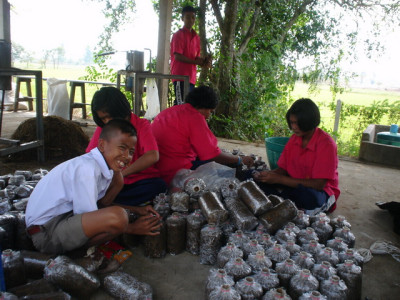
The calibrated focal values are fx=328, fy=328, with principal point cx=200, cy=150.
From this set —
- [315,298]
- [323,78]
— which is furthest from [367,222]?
[323,78]

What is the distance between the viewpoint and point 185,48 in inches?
209

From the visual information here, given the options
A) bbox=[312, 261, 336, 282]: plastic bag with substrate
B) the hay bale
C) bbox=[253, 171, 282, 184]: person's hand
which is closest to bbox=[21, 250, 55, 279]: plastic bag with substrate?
bbox=[312, 261, 336, 282]: plastic bag with substrate

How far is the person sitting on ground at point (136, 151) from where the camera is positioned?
2.59 metres

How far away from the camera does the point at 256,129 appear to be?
293 inches

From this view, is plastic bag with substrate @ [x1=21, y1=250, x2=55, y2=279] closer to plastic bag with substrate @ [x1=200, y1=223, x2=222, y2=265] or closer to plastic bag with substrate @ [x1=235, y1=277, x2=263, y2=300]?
plastic bag with substrate @ [x1=200, y1=223, x2=222, y2=265]

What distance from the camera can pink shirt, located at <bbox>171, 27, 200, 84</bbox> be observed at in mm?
5234

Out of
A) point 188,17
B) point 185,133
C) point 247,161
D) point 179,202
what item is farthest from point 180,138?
point 188,17

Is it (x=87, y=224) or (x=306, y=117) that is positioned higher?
(x=306, y=117)

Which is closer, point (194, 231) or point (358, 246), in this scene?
point (194, 231)

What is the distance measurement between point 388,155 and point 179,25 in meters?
5.21

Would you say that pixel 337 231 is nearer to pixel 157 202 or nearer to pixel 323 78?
pixel 157 202

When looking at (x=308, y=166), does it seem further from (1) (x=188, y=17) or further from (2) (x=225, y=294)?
(1) (x=188, y=17)

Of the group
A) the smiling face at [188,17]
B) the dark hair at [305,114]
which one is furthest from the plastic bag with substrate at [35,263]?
the smiling face at [188,17]

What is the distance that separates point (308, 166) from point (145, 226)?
1.62 m
